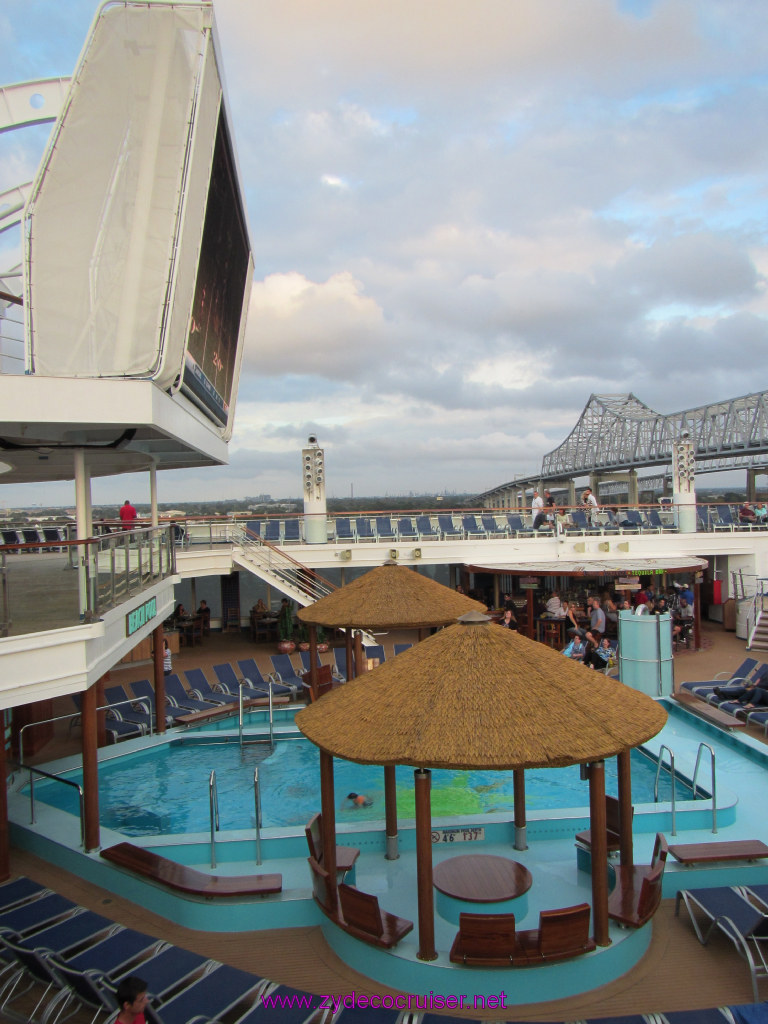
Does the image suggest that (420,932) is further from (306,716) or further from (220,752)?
(220,752)

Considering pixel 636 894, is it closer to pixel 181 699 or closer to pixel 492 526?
pixel 181 699

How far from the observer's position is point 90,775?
7902 millimetres

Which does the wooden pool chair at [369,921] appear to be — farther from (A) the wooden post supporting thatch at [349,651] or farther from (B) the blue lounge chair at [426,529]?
(B) the blue lounge chair at [426,529]

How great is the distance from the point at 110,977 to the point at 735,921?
16.4 feet

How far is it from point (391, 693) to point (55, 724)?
9340mm

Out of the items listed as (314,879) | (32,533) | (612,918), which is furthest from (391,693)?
(32,533)

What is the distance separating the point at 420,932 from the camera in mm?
5656

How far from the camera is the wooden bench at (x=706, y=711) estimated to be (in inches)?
444

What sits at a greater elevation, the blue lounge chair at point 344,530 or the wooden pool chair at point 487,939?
the blue lounge chair at point 344,530

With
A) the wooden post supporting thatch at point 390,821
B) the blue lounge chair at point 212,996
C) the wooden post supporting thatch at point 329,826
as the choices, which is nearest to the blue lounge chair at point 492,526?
the wooden post supporting thatch at point 390,821

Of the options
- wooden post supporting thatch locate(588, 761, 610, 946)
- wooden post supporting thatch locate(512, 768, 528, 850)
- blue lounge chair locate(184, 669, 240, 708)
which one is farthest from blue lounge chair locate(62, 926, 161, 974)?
blue lounge chair locate(184, 669, 240, 708)

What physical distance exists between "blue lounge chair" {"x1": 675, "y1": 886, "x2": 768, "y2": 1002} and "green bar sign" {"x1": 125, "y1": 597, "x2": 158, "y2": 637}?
6.71 metres

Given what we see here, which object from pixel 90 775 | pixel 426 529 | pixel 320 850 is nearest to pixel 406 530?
pixel 426 529

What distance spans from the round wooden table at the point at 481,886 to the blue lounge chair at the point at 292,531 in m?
14.5
